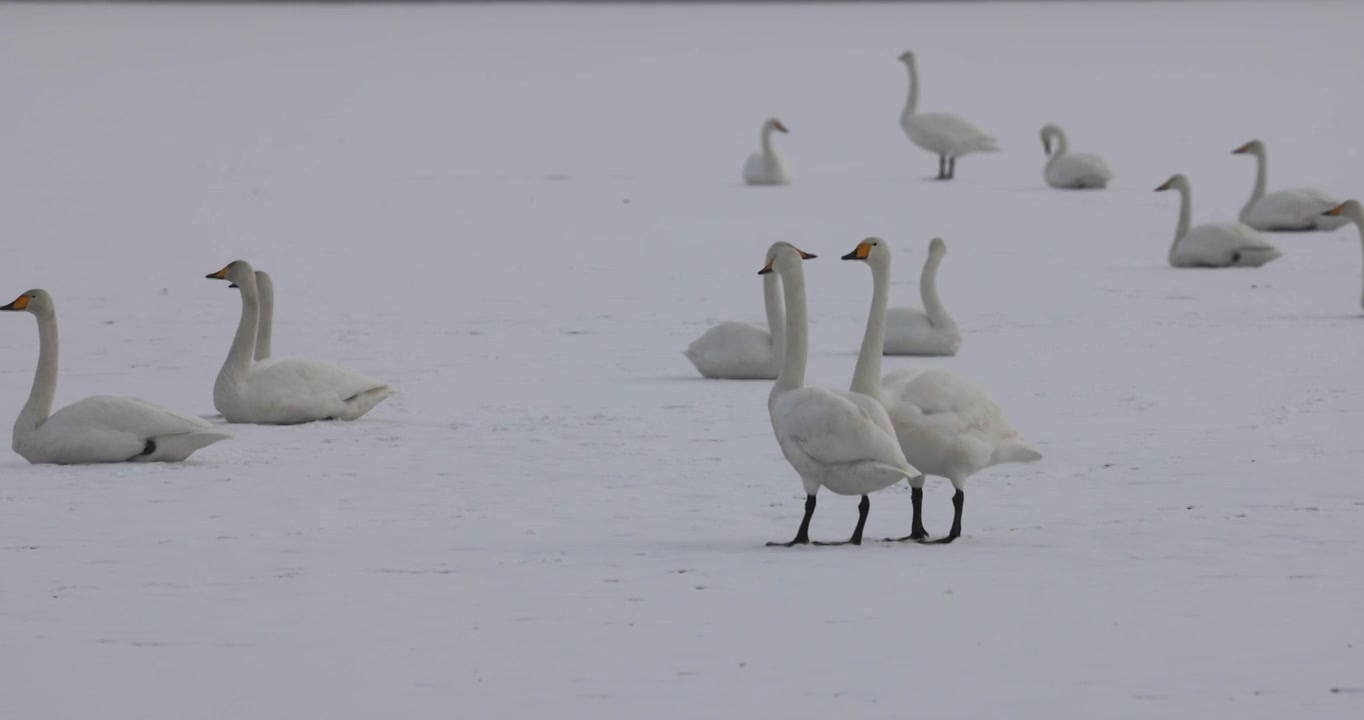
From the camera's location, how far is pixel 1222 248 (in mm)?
15992

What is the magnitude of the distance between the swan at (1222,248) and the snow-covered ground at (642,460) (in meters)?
0.18

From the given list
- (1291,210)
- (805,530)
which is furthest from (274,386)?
(1291,210)

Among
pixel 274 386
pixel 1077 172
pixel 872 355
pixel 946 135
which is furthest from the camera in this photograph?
pixel 946 135

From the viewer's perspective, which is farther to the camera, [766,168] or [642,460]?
[766,168]

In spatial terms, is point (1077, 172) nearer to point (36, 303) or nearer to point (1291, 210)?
point (1291, 210)

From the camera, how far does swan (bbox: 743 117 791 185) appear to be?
23.4 metres

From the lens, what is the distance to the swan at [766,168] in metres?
23.4

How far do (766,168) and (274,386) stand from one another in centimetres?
1422

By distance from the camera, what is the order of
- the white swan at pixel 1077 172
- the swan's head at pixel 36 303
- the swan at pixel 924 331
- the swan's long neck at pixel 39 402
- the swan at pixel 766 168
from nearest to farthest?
the swan's long neck at pixel 39 402
the swan's head at pixel 36 303
the swan at pixel 924 331
the white swan at pixel 1077 172
the swan at pixel 766 168

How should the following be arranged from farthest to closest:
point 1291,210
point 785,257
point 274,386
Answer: point 1291,210, point 274,386, point 785,257

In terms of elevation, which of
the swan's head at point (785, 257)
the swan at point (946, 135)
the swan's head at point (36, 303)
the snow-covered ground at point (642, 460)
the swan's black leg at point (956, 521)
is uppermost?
the swan's head at point (785, 257)

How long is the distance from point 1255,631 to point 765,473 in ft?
9.14

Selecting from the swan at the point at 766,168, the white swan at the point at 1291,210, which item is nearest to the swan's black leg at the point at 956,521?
the white swan at the point at 1291,210

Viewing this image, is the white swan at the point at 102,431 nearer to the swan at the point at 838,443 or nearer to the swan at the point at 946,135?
the swan at the point at 838,443
